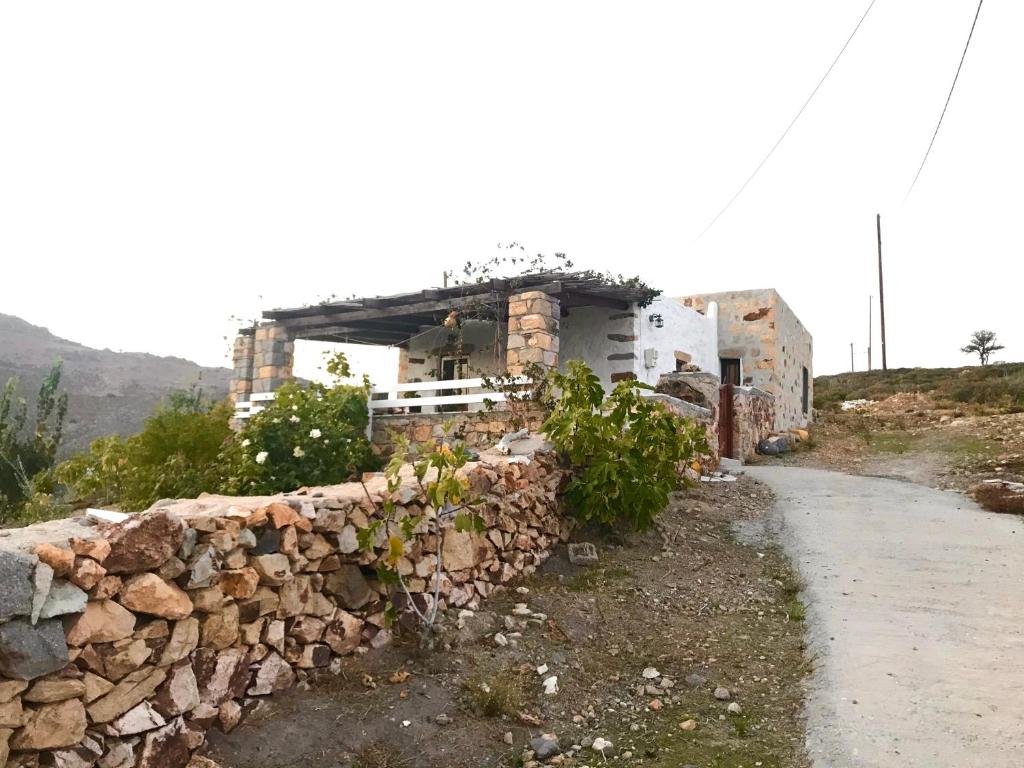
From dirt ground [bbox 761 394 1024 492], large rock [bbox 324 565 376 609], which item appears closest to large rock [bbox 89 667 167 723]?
large rock [bbox 324 565 376 609]

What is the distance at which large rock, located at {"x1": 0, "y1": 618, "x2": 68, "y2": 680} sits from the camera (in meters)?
2.47

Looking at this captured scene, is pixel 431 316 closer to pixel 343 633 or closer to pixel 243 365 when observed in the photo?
pixel 243 365

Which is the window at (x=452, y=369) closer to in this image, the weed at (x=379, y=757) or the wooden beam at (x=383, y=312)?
the wooden beam at (x=383, y=312)

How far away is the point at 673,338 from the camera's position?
1277cm

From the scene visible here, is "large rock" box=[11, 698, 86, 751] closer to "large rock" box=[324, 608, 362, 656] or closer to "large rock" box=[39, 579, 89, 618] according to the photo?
"large rock" box=[39, 579, 89, 618]

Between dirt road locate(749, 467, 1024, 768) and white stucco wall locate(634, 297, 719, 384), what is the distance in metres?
4.26

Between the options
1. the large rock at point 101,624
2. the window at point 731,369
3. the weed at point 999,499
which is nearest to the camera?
the large rock at point 101,624

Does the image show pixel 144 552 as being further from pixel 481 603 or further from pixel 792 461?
pixel 792 461

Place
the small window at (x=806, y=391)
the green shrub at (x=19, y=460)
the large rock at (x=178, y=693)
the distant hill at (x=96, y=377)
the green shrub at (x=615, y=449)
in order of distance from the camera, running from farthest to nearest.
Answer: the distant hill at (x=96, y=377), the small window at (x=806, y=391), the green shrub at (x=19, y=460), the green shrub at (x=615, y=449), the large rock at (x=178, y=693)

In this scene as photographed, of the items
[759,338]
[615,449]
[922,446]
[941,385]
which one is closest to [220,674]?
[615,449]

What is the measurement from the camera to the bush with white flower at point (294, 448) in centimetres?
838

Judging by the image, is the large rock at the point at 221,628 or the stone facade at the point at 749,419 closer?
the large rock at the point at 221,628

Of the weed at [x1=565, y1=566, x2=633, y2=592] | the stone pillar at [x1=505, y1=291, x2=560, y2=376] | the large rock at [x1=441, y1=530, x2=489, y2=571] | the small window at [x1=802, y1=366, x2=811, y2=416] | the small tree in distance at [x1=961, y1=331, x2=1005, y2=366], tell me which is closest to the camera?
the large rock at [x1=441, y1=530, x2=489, y2=571]

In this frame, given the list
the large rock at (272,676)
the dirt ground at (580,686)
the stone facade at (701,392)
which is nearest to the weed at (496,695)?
the dirt ground at (580,686)
